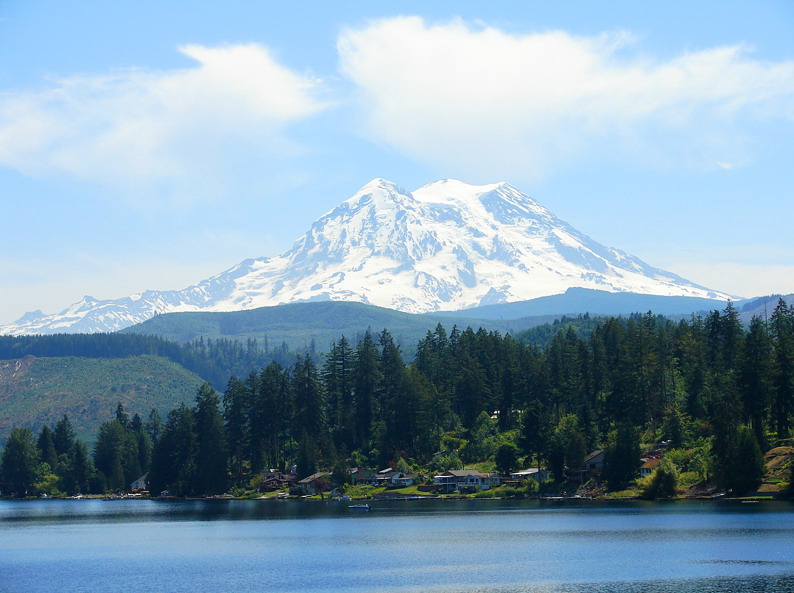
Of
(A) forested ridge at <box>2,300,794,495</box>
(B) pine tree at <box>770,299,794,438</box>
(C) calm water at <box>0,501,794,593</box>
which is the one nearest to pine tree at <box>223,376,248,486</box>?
(A) forested ridge at <box>2,300,794,495</box>

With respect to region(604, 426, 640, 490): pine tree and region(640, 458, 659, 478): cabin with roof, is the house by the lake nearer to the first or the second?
region(604, 426, 640, 490): pine tree

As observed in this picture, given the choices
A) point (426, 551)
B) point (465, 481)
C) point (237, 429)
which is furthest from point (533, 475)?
point (426, 551)

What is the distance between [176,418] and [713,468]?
10268cm

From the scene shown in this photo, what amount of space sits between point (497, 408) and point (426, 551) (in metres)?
96.8

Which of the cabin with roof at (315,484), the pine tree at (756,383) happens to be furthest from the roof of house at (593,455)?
the cabin with roof at (315,484)

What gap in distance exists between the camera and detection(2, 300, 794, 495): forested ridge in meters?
136

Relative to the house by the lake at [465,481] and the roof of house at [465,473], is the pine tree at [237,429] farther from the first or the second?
the roof of house at [465,473]

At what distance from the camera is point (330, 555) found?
3430 inches

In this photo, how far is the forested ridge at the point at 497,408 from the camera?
13588 cm

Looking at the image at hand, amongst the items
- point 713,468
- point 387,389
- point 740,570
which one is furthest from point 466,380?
point 740,570

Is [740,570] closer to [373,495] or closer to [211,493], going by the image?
[373,495]

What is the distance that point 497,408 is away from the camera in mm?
182375

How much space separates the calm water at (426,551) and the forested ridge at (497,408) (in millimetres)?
22647

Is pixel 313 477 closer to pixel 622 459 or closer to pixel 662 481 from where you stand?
pixel 622 459
